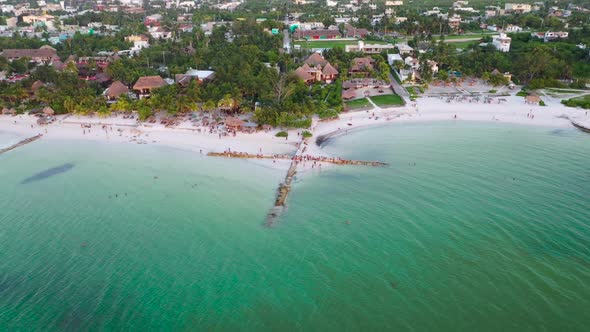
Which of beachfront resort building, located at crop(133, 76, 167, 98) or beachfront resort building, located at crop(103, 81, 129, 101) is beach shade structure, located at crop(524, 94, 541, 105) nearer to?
beachfront resort building, located at crop(133, 76, 167, 98)

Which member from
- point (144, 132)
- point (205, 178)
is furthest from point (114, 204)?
point (144, 132)

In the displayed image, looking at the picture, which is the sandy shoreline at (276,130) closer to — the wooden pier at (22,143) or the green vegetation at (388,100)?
the wooden pier at (22,143)

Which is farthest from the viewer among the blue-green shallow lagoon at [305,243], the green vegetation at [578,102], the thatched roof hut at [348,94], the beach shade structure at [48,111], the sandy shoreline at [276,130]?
the thatched roof hut at [348,94]

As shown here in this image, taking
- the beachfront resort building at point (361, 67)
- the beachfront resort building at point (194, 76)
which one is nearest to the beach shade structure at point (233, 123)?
the beachfront resort building at point (194, 76)

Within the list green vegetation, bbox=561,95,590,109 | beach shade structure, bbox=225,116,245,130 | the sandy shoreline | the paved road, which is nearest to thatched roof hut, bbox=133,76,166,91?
the sandy shoreline

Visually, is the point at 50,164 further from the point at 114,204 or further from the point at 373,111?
the point at 373,111

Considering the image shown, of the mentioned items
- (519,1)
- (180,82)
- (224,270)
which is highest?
(519,1)

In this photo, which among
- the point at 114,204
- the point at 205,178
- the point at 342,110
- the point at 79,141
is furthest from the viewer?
the point at 342,110

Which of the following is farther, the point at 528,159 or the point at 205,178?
the point at 528,159
